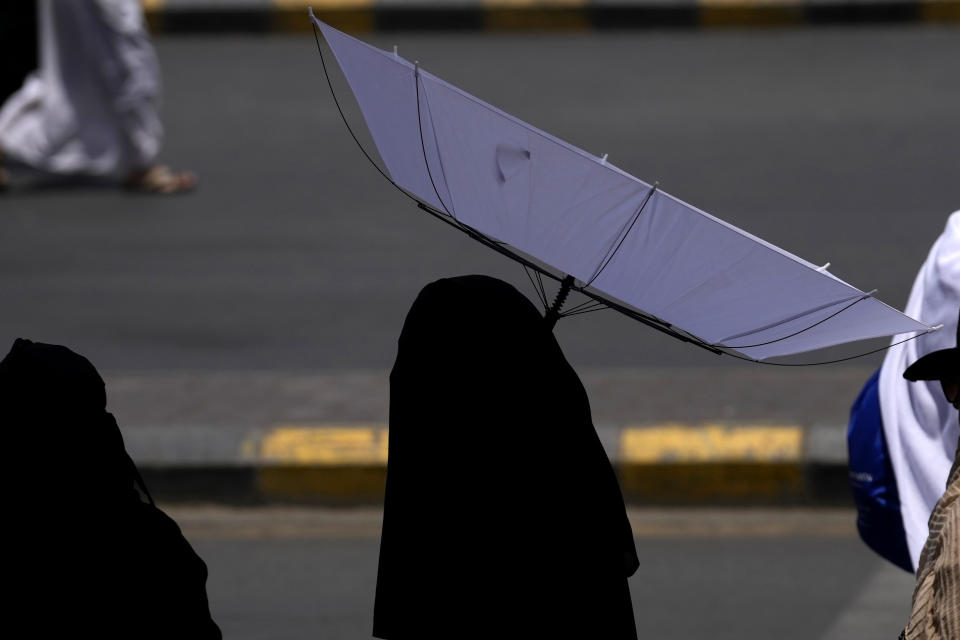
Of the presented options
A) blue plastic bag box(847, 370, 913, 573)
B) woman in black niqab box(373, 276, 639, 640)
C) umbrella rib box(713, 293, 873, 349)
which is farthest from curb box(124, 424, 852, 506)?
umbrella rib box(713, 293, 873, 349)

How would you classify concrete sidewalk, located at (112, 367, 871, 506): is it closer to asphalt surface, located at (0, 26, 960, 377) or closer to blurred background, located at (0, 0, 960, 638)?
blurred background, located at (0, 0, 960, 638)

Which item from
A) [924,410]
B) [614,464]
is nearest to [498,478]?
[924,410]

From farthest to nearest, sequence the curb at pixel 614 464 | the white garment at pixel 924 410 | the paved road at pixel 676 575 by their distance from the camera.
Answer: the curb at pixel 614 464 < the paved road at pixel 676 575 < the white garment at pixel 924 410

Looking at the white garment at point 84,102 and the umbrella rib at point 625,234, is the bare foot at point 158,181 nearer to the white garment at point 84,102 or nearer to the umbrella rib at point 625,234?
the white garment at point 84,102

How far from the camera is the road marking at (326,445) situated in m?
5.34

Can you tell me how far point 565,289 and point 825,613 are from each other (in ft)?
7.45

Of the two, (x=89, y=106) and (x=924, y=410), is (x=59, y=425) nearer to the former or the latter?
(x=924, y=410)

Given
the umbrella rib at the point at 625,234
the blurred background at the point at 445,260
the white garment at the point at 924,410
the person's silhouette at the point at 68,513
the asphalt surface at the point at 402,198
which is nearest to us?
the umbrella rib at the point at 625,234

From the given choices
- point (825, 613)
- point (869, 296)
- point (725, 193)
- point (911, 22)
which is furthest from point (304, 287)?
point (911, 22)

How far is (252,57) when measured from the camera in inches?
430

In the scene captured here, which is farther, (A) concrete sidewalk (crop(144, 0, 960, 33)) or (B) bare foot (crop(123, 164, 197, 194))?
(A) concrete sidewalk (crop(144, 0, 960, 33))

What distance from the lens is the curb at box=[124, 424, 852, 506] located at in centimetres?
530

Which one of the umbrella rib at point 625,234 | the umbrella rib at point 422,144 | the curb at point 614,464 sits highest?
the umbrella rib at point 422,144

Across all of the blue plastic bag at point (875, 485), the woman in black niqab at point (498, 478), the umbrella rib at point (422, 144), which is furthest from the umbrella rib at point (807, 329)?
the blue plastic bag at point (875, 485)
